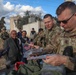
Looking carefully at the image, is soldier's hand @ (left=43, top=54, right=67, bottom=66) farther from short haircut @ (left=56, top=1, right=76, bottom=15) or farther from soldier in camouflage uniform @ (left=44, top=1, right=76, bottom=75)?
short haircut @ (left=56, top=1, right=76, bottom=15)

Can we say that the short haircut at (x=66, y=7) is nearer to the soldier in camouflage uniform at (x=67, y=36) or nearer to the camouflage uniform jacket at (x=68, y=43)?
the soldier in camouflage uniform at (x=67, y=36)

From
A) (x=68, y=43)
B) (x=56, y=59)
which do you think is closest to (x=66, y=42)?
(x=68, y=43)

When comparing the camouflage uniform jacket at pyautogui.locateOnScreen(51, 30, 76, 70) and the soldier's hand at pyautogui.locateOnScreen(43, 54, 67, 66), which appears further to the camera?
the camouflage uniform jacket at pyautogui.locateOnScreen(51, 30, 76, 70)

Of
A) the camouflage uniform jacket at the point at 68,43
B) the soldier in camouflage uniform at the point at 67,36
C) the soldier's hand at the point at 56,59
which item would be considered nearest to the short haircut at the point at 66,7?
the soldier in camouflage uniform at the point at 67,36

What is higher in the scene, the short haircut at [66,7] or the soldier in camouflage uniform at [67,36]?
the short haircut at [66,7]

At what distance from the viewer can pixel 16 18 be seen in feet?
152

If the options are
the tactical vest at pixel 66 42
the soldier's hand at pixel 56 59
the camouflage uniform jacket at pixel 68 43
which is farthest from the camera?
the tactical vest at pixel 66 42

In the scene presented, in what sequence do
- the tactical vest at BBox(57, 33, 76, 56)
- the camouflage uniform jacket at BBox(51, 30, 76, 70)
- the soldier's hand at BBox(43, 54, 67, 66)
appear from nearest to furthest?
the soldier's hand at BBox(43, 54, 67, 66), the camouflage uniform jacket at BBox(51, 30, 76, 70), the tactical vest at BBox(57, 33, 76, 56)

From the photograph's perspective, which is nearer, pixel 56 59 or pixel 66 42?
pixel 56 59

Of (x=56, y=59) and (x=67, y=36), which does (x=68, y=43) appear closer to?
(x=67, y=36)

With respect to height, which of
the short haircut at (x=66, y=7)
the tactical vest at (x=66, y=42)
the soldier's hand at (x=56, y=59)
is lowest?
the soldier's hand at (x=56, y=59)

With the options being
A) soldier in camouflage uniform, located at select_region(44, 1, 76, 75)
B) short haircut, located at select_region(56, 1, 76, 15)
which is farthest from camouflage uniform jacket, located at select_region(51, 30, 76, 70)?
short haircut, located at select_region(56, 1, 76, 15)

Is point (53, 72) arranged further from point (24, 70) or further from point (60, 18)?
point (24, 70)

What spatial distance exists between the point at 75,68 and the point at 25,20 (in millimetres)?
39456
